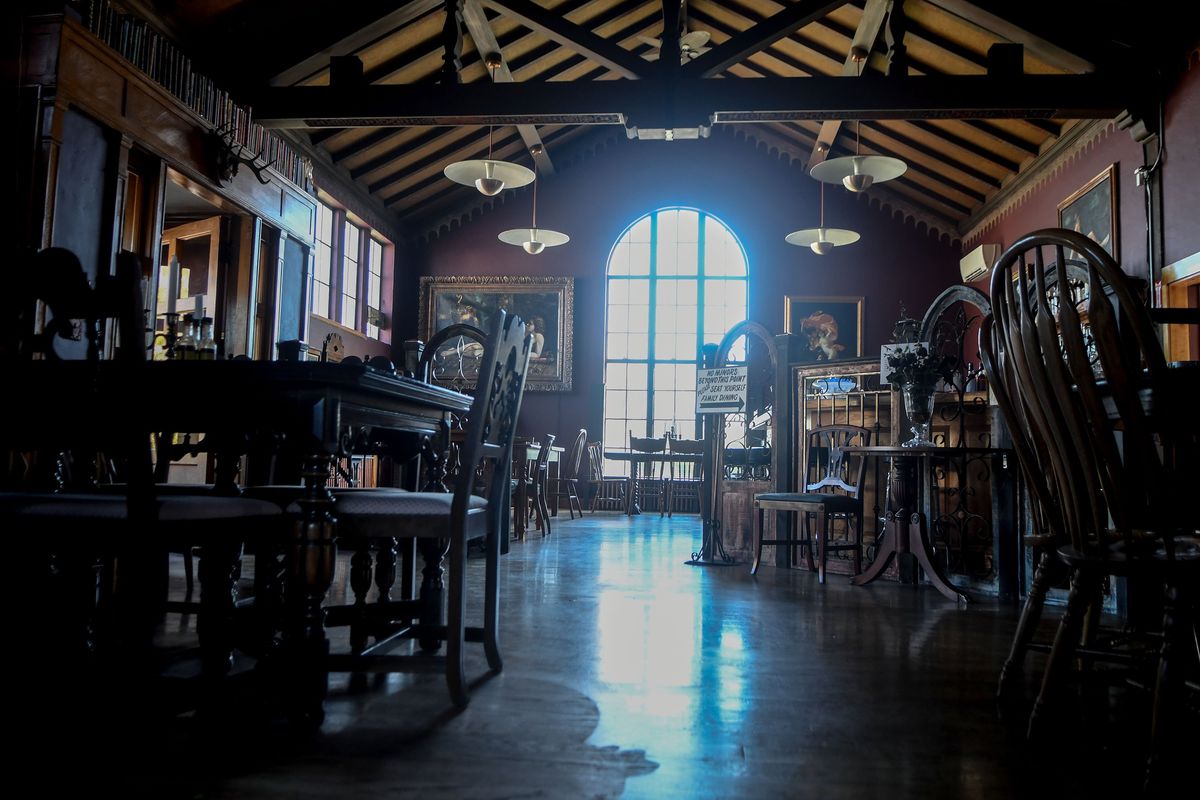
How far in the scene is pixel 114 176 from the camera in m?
4.06

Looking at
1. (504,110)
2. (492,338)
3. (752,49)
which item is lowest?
(492,338)

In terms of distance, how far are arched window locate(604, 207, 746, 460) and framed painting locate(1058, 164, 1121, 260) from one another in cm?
454

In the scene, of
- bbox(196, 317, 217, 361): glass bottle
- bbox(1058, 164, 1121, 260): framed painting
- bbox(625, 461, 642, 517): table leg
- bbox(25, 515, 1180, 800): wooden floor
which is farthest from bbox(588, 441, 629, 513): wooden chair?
bbox(196, 317, 217, 361): glass bottle

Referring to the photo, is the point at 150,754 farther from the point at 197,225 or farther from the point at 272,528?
the point at 197,225

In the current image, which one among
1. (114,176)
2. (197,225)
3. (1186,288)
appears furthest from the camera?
(1186,288)

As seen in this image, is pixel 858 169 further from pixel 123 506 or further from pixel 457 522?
pixel 123 506

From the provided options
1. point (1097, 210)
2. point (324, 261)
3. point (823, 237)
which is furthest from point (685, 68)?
point (324, 261)

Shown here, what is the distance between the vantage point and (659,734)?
71.2 inches

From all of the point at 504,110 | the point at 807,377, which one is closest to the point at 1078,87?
the point at 807,377

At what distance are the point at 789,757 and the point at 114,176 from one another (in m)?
4.02

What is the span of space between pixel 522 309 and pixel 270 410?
9280 mm

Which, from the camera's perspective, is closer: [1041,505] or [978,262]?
[1041,505]

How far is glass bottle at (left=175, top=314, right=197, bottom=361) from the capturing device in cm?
228

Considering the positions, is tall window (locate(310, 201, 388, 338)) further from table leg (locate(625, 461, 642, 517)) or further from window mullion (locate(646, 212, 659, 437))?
table leg (locate(625, 461, 642, 517))
